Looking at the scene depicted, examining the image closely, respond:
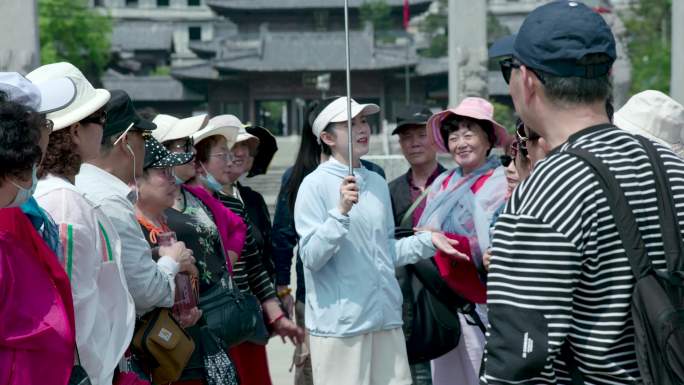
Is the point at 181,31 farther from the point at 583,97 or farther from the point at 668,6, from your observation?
the point at 583,97

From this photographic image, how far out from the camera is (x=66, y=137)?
9.54ft

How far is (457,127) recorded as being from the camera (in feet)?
15.1

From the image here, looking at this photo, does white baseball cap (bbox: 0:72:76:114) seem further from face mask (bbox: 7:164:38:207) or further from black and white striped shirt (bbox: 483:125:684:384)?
black and white striped shirt (bbox: 483:125:684:384)

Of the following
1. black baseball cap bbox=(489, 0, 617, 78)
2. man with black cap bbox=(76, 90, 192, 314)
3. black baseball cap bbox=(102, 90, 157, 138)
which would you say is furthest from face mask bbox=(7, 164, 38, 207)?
black baseball cap bbox=(489, 0, 617, 78)

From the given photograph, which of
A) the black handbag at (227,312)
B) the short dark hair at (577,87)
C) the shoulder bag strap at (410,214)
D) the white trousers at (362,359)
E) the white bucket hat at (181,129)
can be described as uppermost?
the short dark hair at (577,87)

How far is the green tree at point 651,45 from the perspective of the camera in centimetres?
3456

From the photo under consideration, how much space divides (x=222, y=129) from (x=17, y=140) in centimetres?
250

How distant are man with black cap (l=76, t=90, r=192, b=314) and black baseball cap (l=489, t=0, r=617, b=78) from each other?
5.10 feet

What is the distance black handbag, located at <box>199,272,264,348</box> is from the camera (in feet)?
12.3

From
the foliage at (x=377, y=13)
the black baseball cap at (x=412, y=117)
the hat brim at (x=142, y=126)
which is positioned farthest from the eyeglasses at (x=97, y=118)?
the foliage at (x=377, y=13)

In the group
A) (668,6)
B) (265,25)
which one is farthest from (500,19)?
(668,6)

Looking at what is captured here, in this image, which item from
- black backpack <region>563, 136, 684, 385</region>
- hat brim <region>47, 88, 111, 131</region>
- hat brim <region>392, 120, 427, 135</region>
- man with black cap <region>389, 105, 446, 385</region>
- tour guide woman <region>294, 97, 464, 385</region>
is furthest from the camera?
hat brim <region>392, 120, 427, 135</region>

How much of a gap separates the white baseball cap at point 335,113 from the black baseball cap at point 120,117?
113 cm

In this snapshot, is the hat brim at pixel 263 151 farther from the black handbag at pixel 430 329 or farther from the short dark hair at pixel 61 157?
the short dark hair at pixel 61 157
